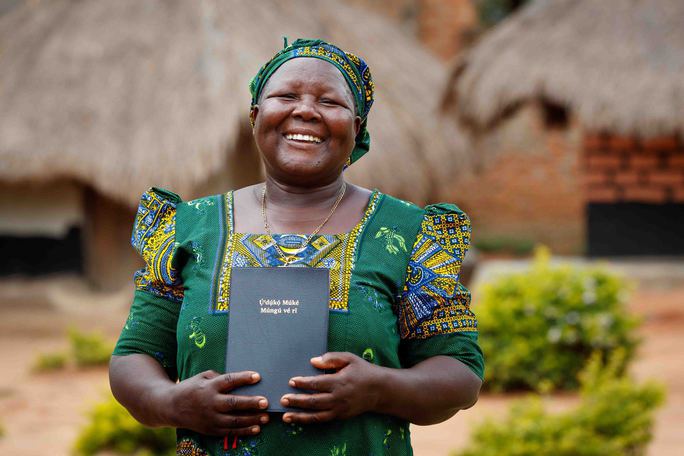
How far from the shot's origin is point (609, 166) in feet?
36.0

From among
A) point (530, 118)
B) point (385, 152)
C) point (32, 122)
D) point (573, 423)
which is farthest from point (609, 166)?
point (573, 423)

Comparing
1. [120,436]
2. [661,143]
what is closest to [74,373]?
[120,436]

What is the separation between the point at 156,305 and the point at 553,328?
4740mm

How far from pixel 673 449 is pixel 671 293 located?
6354 millimetres

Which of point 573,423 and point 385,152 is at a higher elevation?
point 385,152

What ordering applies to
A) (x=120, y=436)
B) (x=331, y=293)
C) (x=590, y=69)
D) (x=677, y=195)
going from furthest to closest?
1. (x=677, y=195)
2. (x=590, y=69)
3. (x=120, y=436)
4. (x=331, y=293)

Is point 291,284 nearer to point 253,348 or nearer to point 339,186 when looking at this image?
point 253,348

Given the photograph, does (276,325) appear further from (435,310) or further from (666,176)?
(666,176)

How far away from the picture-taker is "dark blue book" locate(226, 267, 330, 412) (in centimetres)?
167

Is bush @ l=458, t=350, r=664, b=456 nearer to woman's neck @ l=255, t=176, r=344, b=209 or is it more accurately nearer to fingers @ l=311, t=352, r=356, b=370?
woman's neck @ l=255, t=176, r=344, b=209

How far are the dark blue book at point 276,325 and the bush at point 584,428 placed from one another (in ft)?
7.94

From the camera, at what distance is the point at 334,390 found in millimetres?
1634

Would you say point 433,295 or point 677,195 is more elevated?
point 677,195

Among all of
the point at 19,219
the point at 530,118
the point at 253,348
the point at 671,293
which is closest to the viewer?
the point at 253,348
